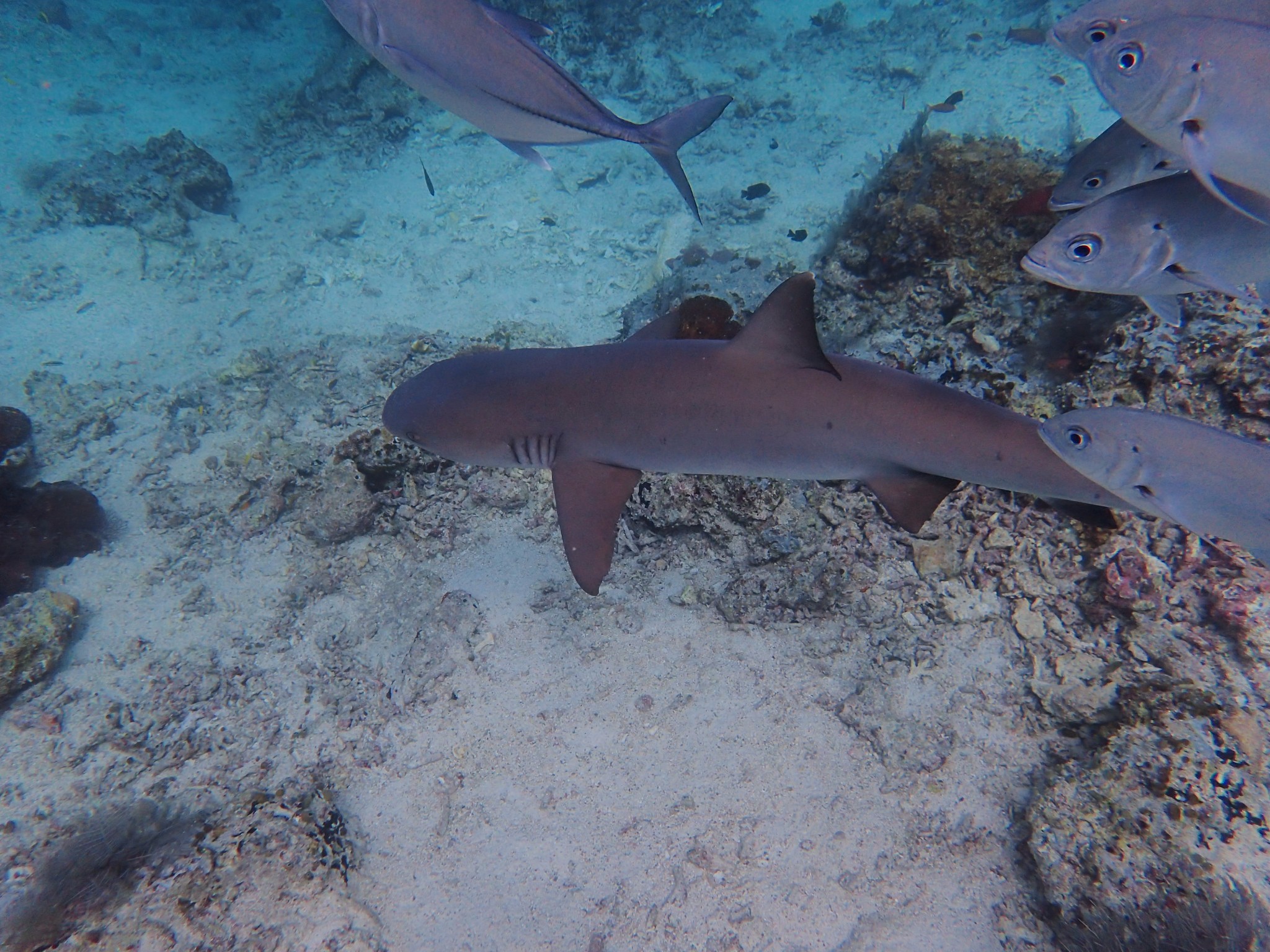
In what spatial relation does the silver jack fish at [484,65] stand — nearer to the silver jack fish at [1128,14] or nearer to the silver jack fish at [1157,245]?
the silver jack fish at [1128,14]

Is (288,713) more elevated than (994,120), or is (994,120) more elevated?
(994,120)

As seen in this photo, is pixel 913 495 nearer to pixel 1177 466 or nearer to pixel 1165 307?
pixel 1177 466

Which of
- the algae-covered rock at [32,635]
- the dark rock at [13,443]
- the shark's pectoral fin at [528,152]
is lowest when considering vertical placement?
the algae-covered rock at [32,635]

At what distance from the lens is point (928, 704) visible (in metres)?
3.46

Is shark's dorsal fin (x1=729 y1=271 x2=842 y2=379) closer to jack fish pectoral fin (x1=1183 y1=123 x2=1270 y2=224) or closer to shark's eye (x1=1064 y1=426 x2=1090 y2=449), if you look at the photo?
shark's eye (x1=1064 y1=426 x2=1090 y2=449)

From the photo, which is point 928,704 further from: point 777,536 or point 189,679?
point 189,679

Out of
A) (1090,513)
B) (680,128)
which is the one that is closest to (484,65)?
(680,128)

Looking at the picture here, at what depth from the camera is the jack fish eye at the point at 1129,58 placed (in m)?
2.08

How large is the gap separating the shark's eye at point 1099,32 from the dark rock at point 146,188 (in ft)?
44.6

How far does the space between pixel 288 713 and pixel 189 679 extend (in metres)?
0.90

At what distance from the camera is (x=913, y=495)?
269 centimetres

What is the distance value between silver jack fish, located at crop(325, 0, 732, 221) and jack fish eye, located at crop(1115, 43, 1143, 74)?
1.77 meters

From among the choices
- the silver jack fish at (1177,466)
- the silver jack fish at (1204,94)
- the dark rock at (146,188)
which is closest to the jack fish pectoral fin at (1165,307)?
the silver jack fish at (1204,94)

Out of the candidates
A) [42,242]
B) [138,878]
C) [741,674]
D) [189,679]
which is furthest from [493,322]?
[42,242]
